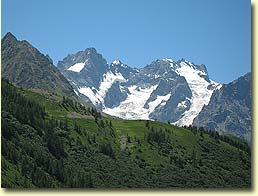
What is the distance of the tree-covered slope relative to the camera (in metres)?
69.8

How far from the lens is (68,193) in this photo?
13758mm

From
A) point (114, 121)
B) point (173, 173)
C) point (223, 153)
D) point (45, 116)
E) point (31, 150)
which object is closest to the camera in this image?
point (31, 150)

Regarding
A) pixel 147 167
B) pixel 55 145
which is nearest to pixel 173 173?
pixel 147 167

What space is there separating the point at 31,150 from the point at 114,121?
55.3 meters

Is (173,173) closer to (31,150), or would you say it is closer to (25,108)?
(25,108)

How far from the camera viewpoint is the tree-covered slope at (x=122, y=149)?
69.8 metres

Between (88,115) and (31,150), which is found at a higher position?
(88,115)

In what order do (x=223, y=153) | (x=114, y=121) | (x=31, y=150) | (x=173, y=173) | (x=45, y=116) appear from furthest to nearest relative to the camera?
(x=114, y=121), (x=223, y=153), (x=45, y=116), (x=173, y=173), (x=31, y=150)

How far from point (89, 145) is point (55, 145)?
13292mm

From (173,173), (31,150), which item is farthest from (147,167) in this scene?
(31,150)

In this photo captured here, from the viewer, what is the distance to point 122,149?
3573 inches

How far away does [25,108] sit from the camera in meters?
78.7

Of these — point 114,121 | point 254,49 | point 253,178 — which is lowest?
point 253,178

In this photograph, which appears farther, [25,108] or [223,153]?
[223,153]
